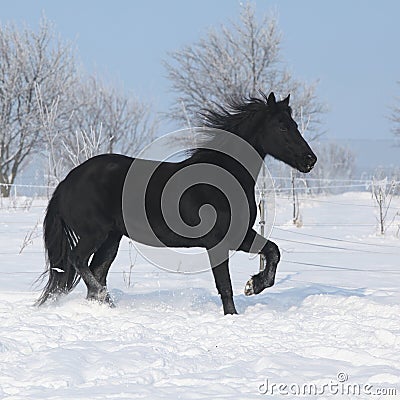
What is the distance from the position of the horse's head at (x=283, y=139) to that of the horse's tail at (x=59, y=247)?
173cm

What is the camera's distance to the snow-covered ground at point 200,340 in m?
3.08

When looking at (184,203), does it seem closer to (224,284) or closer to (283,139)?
(224,284)

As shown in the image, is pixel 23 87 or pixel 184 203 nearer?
pixel 184 203

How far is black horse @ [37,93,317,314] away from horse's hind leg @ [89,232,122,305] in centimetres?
13

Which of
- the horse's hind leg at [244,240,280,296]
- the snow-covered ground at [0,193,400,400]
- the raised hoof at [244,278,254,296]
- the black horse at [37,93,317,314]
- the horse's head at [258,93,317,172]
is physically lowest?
the snow-covered ground at [0,193,400,400]

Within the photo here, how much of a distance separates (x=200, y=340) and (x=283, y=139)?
180 cm

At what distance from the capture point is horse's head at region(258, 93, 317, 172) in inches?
202

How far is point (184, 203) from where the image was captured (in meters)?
5.09

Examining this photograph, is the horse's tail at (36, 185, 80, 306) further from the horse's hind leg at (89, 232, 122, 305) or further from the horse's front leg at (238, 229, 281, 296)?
the horse's front leg at (238, 229, 281, 296)

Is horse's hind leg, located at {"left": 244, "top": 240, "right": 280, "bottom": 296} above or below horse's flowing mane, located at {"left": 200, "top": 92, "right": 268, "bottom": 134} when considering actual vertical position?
below

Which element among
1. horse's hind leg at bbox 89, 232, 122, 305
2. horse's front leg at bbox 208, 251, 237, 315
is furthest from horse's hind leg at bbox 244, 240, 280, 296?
horse's hind leg at bbox 89, 232, 122, 305

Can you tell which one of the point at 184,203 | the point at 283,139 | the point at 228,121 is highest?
the point at 228,121

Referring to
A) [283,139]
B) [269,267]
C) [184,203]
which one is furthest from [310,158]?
[184,203]

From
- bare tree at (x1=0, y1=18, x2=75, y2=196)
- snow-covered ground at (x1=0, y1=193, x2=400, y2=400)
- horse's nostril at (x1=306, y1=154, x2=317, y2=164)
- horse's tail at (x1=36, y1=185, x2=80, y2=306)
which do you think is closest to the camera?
snow-covered ground at (x1=0, y1=193, x2=400, y2=400)
